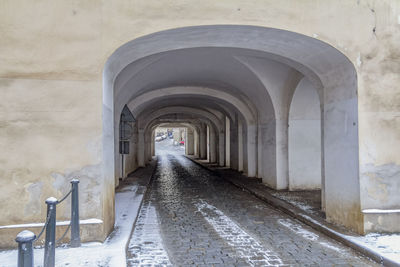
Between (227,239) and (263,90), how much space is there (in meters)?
6.04

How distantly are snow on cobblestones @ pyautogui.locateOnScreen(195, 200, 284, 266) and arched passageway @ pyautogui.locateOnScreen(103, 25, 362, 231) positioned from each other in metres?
1.78

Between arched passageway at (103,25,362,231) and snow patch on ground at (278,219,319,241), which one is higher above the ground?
arched passageway at (103,25,362,231)

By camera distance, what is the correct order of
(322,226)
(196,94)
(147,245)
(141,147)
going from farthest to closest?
(141,147) → (196,94) → (322,226) → (147,245)

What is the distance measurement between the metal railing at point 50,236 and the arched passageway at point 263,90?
62 centimetres

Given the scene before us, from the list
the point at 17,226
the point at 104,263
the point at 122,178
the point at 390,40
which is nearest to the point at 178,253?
the point at 104,263

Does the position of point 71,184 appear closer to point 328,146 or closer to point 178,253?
point 178,253

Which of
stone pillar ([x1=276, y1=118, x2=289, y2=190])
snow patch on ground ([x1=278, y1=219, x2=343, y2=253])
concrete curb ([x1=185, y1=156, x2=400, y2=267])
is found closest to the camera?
concrete curb ([x1=185, y1=156, x2=400, y2=267])

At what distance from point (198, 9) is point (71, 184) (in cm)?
329

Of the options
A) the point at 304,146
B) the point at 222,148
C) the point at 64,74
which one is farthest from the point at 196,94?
the point at 64,74

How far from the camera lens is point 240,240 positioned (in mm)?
5180

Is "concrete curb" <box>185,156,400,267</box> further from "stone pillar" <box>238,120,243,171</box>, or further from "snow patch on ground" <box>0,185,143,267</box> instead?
"stone pillar" <box>238,120,243,171</box>

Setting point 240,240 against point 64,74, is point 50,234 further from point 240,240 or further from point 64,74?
point 240,240

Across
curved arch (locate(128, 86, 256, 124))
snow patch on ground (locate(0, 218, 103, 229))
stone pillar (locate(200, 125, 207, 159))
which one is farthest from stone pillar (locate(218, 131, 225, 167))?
snow patch on ground (locate(0, 218, 103, 229))

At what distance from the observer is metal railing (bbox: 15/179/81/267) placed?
2.36 meters
